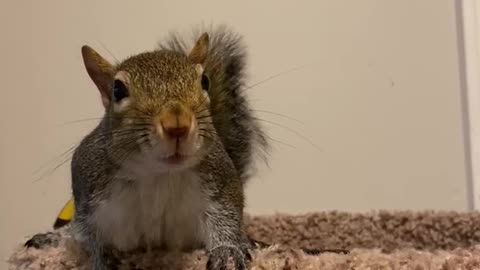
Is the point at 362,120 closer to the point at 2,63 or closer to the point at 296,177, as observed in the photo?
the point at 296,177

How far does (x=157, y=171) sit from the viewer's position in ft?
2.86

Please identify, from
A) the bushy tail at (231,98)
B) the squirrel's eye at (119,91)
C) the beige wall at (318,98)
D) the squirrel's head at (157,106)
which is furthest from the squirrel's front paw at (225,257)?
A: the beige wall at (318,98)

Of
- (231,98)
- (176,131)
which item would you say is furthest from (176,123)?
(231,98)

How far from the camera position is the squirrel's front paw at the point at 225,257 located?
875 millimetres

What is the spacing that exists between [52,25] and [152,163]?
964 mm

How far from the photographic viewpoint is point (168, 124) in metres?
0.79

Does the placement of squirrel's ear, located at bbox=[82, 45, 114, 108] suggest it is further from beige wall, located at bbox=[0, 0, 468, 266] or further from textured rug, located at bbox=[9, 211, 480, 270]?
beige wall, located at bbox=[0, 0, 468, 266]

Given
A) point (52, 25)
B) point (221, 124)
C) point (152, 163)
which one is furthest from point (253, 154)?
point (52, 25)

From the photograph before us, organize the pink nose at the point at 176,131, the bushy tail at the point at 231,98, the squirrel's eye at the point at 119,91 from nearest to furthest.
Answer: the pink nose at the point at 176,131 < the squirrel's eye at the point at 119,91 < the bushy tail at the point at 231,98

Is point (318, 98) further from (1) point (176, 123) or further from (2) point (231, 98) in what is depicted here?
(1) point (176, 123)

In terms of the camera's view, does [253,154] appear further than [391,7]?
No

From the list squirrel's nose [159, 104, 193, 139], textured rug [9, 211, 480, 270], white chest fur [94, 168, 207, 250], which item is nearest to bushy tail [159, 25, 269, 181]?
textured rug [9, 211, 480, 270]

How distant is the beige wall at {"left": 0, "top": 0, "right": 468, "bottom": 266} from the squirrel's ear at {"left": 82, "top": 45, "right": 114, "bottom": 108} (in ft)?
2.17

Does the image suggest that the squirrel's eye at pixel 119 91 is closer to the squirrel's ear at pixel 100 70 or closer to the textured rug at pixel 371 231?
the squirrel's ear at pixel 100 70
